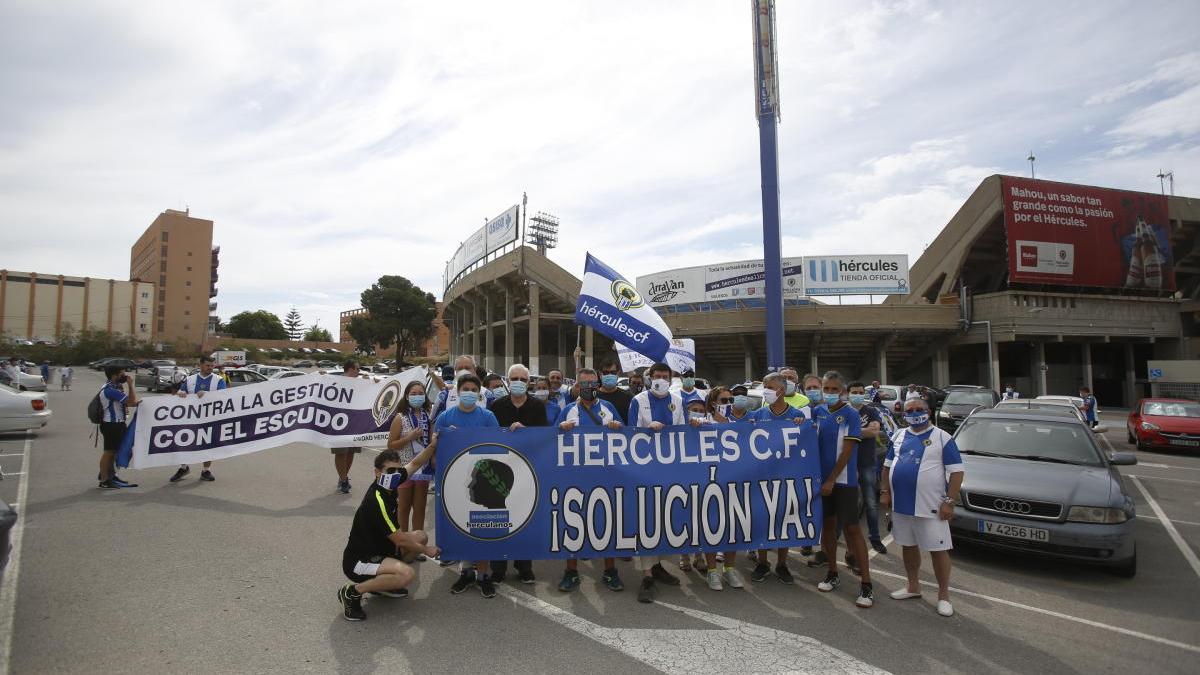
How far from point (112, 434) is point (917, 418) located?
10266 millimetres

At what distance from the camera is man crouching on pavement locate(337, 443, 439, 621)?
4.18 meters

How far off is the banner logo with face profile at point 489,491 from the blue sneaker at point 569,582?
0.57 metres

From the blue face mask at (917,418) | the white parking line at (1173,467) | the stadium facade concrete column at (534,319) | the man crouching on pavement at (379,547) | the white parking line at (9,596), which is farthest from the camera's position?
the stadium facade concrete column at (534,319)

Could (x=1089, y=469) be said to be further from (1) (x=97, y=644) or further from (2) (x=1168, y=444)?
(2) (x=1168, y=444)

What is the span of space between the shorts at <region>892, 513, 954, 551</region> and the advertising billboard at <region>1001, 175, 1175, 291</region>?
36140mm

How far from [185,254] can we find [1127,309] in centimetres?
11636

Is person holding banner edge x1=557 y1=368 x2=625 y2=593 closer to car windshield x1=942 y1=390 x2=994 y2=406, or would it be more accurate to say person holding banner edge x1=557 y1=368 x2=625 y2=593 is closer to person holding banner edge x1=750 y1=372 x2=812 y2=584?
person holding banner edge x1=750 y1=372 x2=812 y2=584

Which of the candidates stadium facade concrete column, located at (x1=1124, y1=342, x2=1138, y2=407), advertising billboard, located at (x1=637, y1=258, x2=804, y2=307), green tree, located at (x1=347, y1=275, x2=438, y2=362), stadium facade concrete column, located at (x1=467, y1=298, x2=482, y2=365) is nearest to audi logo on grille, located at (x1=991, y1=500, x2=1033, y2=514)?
advertising billboard, located at (x1=637, y1=258, x2=804, y2=307)

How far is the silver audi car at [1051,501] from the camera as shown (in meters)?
5.16

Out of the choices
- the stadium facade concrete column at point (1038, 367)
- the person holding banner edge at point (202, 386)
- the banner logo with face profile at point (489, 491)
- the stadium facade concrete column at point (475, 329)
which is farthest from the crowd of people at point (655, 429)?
the stadium facade concrete column at point (475, 329)

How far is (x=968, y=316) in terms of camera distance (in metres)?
33.0

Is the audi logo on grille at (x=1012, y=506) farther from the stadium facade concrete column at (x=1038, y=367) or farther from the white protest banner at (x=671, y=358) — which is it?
the stadium facade concrete column at (x=1038, y=367)

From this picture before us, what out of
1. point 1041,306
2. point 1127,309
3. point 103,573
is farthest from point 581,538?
point 1127,309

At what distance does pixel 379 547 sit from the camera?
4.35 meters
